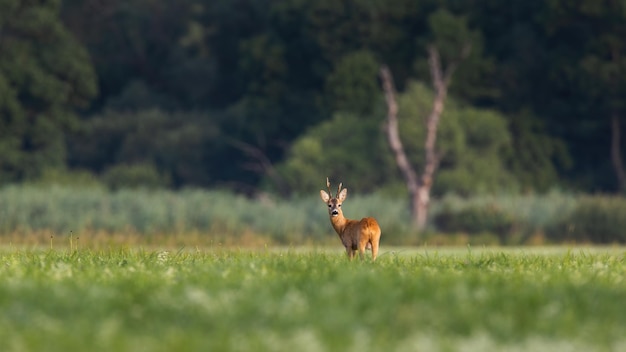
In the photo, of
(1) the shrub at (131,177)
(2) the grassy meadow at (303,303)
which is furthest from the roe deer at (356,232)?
(1) the shrub at (131,177)

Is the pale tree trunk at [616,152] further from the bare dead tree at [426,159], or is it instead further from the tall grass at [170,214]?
the tall grass at [170,214]

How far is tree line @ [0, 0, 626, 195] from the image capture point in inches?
2223

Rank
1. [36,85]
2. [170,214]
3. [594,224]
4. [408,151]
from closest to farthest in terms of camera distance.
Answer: [594,224], [170,214], [408,151], [36,85]

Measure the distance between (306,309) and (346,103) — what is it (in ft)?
161

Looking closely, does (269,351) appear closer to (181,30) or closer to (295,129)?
(295,129)

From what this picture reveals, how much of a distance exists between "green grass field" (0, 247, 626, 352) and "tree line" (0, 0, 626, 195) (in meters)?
40.0

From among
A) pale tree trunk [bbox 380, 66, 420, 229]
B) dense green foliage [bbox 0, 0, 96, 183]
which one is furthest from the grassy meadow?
dense green foliage [bbox 0, 0, 96, 183]

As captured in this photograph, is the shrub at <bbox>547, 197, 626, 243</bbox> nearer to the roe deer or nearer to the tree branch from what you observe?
the tree branch

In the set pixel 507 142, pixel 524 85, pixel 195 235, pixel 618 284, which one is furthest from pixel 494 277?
pixel 524 85

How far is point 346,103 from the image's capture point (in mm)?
60062

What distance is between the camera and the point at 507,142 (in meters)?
58.9

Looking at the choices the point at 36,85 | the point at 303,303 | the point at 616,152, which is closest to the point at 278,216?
the point at 36,85

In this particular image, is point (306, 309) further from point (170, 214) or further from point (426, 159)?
point (426, 159)

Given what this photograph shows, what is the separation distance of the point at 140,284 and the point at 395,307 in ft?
8.06
